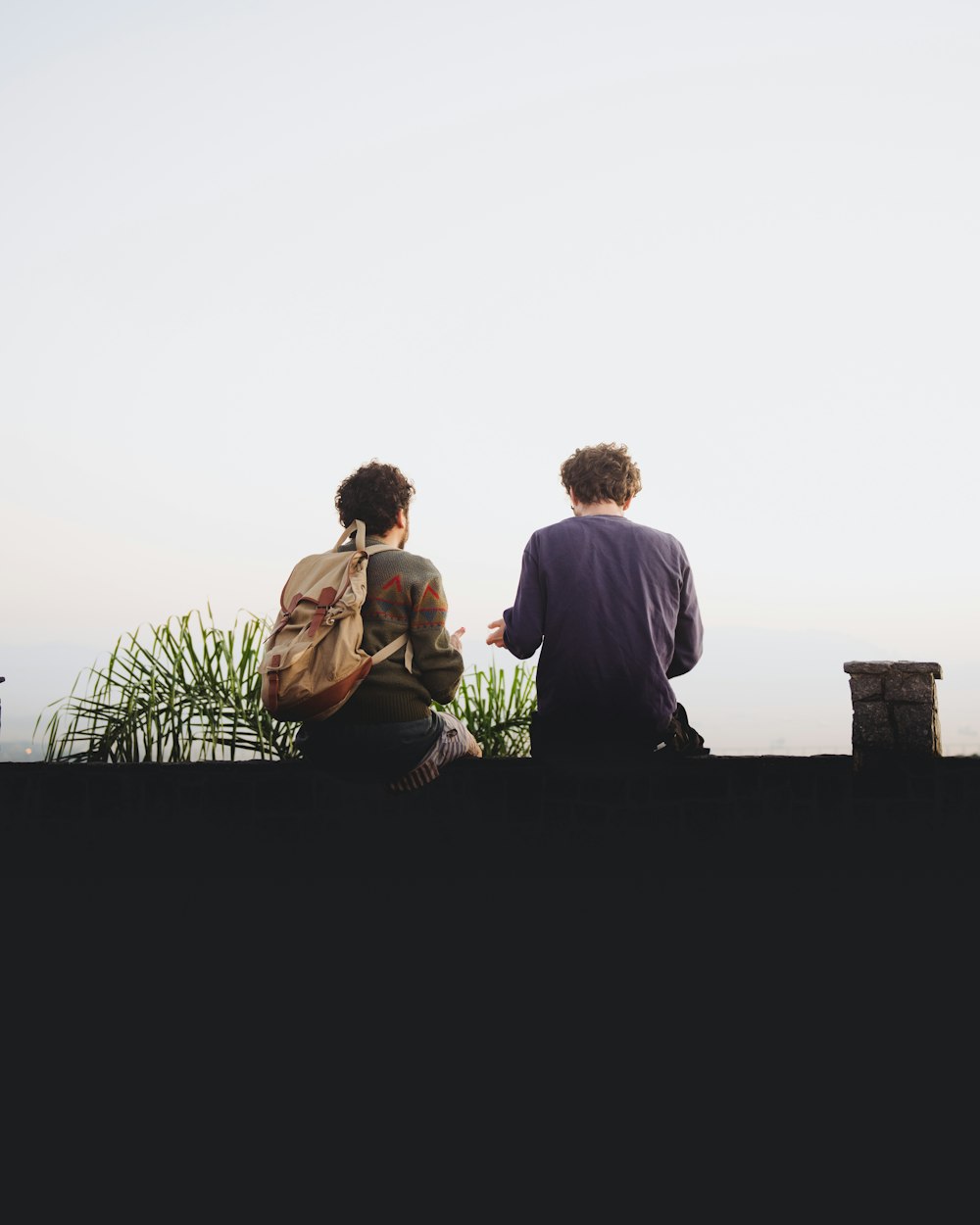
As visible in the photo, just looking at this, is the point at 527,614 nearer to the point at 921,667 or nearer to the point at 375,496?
the point at 375,496

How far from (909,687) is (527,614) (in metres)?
1.99

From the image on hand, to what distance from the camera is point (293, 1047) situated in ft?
14.8

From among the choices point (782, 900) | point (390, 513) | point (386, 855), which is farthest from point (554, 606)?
point (782, 900)

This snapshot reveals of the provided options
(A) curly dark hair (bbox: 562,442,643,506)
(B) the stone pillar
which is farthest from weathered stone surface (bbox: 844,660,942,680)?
(A) curly dark hair (bbox: 562,442,643,506)

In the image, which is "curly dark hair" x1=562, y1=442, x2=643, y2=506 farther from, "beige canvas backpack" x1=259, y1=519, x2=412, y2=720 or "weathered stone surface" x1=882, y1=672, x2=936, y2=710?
Answer: "weathered stone surface" x1=882, y1=672, x2=936, y2=710

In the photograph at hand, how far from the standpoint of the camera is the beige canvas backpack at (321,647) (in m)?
3.94

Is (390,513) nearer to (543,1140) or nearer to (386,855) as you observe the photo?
(386,855)

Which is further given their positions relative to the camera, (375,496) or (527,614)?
(527,614)

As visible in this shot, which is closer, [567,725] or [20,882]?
[567,725]

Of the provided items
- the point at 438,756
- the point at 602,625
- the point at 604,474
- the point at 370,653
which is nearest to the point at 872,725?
the point at 602,625

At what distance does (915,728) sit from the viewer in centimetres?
514

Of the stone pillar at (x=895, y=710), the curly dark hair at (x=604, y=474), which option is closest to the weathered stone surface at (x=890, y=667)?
the stone pillar at (x=895, y=710)

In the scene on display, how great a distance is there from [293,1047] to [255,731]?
100 inches

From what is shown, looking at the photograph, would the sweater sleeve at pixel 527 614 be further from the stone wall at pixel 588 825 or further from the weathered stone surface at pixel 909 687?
the weathered stone surface at pixel 909 687
